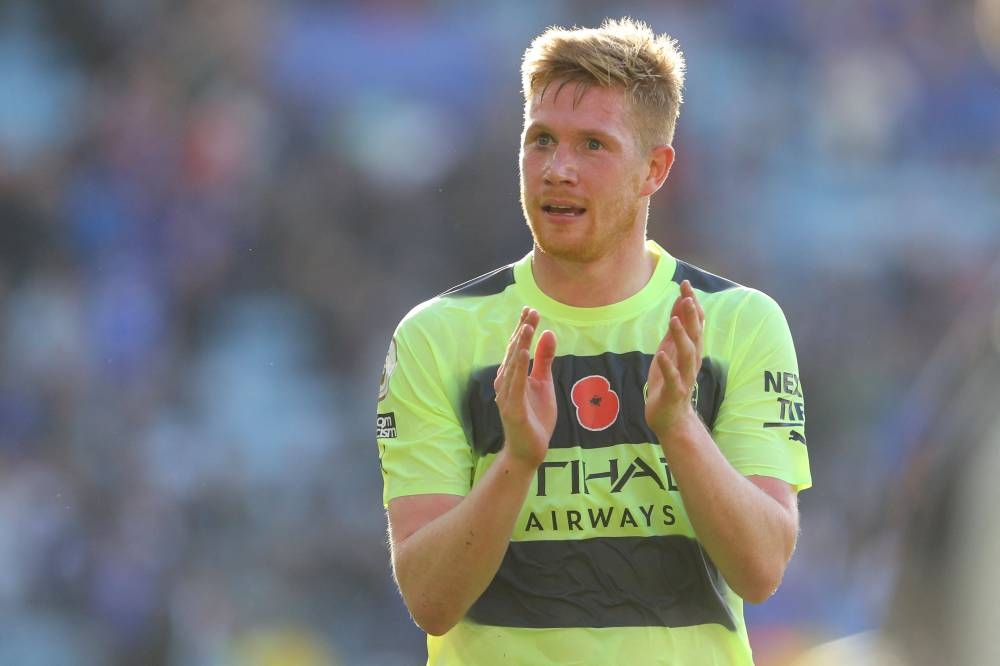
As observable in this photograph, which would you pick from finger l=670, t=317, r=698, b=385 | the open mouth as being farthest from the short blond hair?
finger l=670, t=317, r=698, b=385

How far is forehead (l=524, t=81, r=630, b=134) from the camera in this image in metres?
4.03

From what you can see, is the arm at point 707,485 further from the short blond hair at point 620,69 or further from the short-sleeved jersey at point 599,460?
the short blond hair at point 620,69

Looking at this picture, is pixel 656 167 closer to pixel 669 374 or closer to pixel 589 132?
pixel 589 132

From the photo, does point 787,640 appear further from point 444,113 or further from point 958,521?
point 958,521

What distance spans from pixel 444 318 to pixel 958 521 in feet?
6.10

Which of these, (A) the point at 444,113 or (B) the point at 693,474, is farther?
(A) the point at 444,113

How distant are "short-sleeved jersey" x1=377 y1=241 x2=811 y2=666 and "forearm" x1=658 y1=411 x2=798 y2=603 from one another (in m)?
0.18

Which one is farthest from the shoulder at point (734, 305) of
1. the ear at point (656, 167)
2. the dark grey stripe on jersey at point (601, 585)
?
the dark grey stripe on jersey at point (601, 585)

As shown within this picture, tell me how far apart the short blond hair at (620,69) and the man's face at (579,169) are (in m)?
0.03

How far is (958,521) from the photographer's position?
258 cm

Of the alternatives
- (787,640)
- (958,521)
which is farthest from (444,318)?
(787,640)

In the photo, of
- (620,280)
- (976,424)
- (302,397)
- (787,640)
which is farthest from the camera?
(302,397)

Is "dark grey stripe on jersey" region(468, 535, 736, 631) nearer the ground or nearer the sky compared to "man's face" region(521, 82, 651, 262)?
nearer the ground

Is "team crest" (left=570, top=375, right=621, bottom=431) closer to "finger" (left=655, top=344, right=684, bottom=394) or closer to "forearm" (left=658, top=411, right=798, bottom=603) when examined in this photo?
"forearm" (left=658, top=411, right=798, bottom=603)
